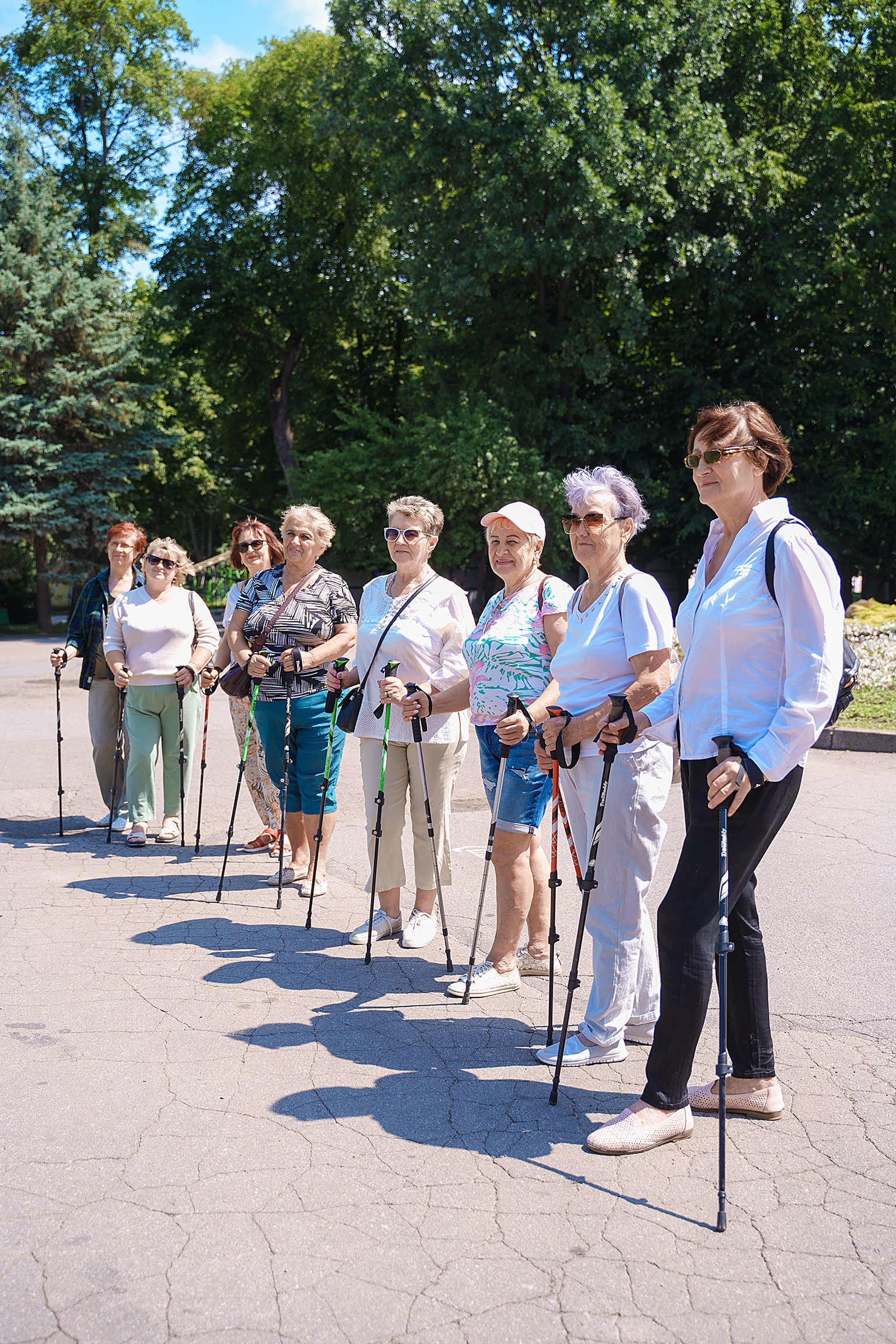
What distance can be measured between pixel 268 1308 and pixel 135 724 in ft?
17.4

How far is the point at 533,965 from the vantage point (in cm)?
504

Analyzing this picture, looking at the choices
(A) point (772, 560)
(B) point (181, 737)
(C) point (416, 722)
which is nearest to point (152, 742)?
(B) point (181, 737)

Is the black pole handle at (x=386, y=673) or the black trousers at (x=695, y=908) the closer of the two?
the black trousers at (x=695, y=908)

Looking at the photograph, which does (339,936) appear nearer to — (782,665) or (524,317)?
(782,665)

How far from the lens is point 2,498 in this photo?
29.2m

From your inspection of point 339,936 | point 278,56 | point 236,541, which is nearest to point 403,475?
point 278,56

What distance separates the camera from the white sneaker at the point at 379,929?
5492mm

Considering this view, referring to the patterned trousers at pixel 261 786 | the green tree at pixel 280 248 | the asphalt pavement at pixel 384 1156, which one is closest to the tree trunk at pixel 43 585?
the green tree at pixel 280 248

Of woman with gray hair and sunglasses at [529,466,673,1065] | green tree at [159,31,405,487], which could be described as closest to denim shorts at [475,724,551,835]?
woman with gray hair and sunglasses at [529,466,673,1065]

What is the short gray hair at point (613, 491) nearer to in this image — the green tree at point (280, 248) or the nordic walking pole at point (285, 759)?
the nordic walking pole at point (285, 759)

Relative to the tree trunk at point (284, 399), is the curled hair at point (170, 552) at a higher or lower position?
lower

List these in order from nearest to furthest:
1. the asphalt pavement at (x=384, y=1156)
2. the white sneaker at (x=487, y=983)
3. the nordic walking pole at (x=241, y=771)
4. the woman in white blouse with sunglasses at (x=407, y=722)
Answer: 1. the asphalt pavement at (x=384, y=1156)
2. the white sneaker at (x=487, y=983)
3. the woman in white blouse with sunglasses at (x=407, y=722)
4. the nordic walking pole at (x=241, y=771)

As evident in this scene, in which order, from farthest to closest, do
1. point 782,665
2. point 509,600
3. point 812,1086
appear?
point 509,600 → point 812,1086 → point 782,665

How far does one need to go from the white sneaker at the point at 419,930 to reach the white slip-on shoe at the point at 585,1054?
1.39 meters
